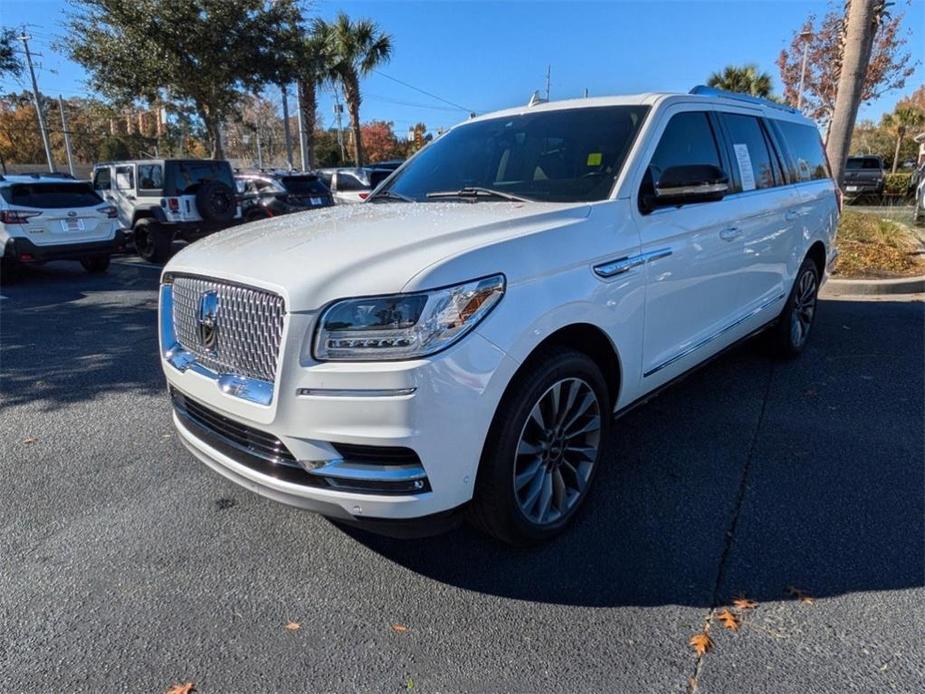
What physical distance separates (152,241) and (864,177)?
75.2 ft

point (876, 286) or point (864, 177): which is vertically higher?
point (864, 177)

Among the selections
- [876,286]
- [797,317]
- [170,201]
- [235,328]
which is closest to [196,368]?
[235,328]

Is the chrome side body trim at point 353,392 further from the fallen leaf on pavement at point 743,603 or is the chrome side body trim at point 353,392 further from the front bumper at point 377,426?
the fallen leaf on pavement at point 743,603

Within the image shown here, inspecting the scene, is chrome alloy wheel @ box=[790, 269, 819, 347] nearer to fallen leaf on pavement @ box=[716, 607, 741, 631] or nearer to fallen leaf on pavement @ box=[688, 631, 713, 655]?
fallen leaf on pavement @ box=[716, 607, 741, 631]

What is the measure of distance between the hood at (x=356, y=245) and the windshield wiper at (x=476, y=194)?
129 millimetres

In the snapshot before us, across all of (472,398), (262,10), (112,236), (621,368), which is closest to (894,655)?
(621,368)

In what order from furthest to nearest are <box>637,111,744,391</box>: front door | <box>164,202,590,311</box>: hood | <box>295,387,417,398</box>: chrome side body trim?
1. <box>637,111,744,391</box>: front door
2. <box>164,202,590,311</box>: hood
3. <box>295,387,417,398</box>: chrome side body trim

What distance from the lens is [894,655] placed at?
2139 mm

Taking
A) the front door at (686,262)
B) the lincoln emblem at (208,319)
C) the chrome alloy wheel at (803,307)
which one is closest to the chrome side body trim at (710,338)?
the front door at (686,262)

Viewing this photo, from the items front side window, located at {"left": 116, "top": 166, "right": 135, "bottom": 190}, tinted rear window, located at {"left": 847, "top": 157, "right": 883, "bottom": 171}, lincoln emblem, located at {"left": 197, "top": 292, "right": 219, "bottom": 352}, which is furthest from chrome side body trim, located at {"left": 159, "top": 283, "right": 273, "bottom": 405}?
tinted rear window, located at {"left": 847, "top": 157, "right": 883, "bottom": 171}

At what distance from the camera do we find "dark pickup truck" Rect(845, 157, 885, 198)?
21438 mm

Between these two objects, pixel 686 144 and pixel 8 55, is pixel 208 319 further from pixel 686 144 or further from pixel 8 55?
pixel 8 55

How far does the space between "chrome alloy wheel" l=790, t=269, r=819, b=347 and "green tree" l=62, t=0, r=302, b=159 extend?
576 inches

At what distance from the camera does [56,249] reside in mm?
9609
